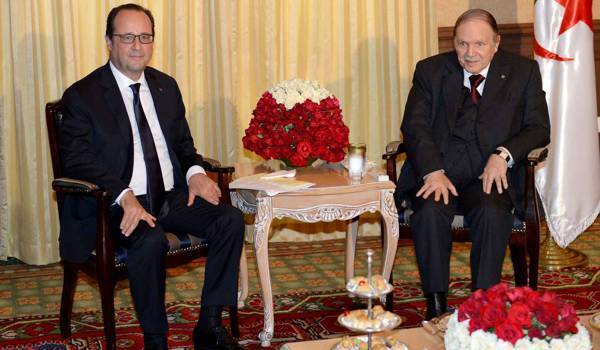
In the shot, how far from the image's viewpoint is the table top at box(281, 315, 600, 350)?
3158 mm

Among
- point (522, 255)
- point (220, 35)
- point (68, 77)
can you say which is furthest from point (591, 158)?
point (68, 77)

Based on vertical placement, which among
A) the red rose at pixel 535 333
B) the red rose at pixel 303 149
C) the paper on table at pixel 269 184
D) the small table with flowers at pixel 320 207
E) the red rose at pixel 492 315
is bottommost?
the red rose at pixel 535 333

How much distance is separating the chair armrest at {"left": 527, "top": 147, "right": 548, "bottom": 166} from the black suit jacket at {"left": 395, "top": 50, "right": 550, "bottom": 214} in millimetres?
37

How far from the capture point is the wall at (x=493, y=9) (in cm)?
669

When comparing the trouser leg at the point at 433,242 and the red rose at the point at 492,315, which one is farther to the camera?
the trouser leg at the point at 433,242

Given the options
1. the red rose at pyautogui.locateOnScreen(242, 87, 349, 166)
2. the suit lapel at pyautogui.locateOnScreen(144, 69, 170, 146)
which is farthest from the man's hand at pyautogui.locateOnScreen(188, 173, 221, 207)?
the red rose at pyautogui.locateOnScreen(242, 87, 349, 166)

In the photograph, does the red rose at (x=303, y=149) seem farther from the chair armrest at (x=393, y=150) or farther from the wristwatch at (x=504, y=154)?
the wristwatch at (x=504, y=154)

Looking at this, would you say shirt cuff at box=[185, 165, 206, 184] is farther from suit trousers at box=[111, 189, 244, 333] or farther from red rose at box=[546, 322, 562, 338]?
red rose at box=[546, 322, 562, 338]

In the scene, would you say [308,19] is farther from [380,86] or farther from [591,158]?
[591,158]

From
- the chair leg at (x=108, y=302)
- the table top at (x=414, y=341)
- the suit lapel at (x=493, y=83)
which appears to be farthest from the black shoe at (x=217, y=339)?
the suit lapel at (x=493, y=83)

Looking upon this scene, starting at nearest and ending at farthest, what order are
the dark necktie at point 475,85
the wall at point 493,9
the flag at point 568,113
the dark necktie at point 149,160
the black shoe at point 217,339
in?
the black shoe at point 217,339, the dark necktie at point 149,160, the dark necktie at point 475,85, the flag at point 568,113, the wall at point 493,9

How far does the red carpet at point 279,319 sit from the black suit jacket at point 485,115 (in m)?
0.71

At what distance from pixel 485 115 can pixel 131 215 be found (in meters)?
1.89

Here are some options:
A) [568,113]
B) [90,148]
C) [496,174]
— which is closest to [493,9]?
[568,113]
